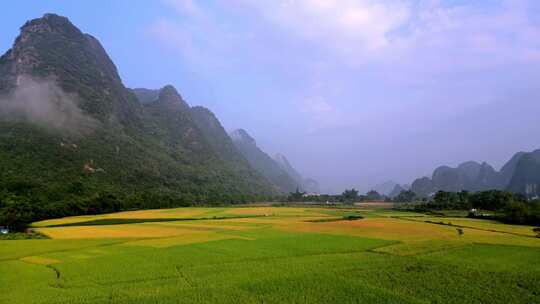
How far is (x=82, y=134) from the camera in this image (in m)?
94.1

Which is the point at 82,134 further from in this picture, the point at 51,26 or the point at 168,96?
the point at 168,96

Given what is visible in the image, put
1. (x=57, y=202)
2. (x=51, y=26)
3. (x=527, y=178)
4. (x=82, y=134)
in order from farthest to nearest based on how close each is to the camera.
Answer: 1. (x=527, y=178)
2. (x=51, y=26)
3. (x=82, y=134)
4. (x=57, y=202)

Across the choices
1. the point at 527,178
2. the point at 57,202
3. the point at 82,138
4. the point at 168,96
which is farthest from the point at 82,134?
the point at 527,178

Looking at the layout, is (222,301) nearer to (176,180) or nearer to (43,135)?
(43,135)

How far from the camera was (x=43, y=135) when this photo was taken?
8119 cm

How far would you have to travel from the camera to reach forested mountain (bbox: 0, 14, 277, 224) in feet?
222

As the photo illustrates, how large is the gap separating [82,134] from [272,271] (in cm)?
9517

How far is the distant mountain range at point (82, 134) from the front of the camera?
7169 cm

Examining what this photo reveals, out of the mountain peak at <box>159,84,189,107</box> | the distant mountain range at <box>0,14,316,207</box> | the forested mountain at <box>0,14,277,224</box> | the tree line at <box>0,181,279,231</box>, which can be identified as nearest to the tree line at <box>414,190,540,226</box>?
the forested mountain at <box>0,14,277,224</box>

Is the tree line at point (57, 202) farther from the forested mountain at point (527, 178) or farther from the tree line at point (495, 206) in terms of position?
the forested mountain at point (527, 178)

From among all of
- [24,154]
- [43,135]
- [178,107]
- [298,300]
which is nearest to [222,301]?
[298,300]

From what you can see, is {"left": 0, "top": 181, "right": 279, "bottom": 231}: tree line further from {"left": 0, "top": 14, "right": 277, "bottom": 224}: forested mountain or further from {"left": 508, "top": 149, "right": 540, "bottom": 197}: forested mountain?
{"left": 508, "top": 149, "right": 540, "bottom": 197}: forested mountain

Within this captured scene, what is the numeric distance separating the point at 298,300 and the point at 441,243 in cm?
1754

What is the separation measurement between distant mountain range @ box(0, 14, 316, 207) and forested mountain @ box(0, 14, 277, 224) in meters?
0.28
